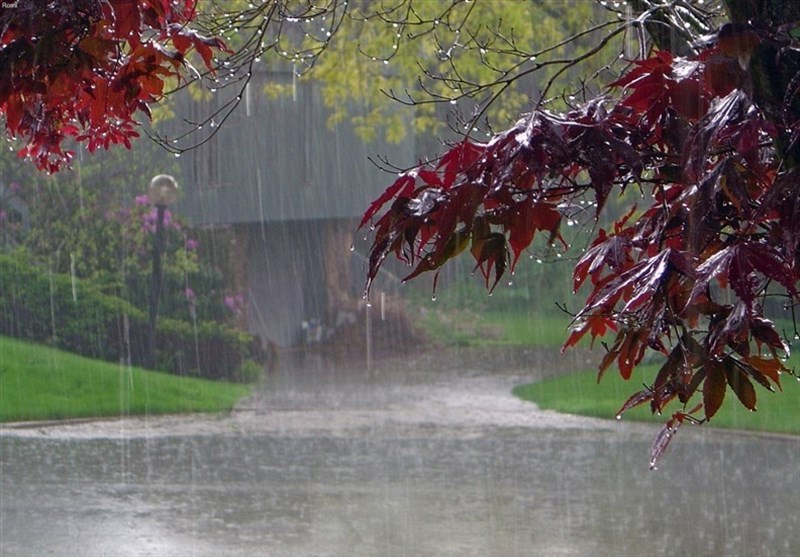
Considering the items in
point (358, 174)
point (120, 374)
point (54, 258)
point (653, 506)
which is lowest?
point (653, 506)

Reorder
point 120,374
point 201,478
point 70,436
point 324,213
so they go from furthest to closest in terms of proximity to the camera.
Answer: point 324,213, point 120,374, point 70,436, point 201,478

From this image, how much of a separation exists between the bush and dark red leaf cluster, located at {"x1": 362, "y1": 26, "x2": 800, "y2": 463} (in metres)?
15.2

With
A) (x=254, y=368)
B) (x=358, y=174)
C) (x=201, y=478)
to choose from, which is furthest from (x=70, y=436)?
(x=358, y=174)

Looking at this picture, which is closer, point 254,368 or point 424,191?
point 424,191

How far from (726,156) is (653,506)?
22.7 ft

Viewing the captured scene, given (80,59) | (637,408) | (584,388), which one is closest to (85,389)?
(637,408)

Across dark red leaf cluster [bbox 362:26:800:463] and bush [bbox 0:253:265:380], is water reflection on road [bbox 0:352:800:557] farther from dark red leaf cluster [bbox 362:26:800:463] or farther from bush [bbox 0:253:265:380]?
dark red leaf cluster [bbox 362:26:800:463]

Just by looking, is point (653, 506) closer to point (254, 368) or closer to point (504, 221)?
point (504, 221)

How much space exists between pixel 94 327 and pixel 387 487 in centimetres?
937

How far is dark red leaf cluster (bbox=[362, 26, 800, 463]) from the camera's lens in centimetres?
219

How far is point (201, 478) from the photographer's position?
9.83m

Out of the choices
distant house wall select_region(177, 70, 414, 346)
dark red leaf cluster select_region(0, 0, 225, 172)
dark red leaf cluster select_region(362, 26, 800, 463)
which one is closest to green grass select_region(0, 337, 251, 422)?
distant house wall select_region(177, 70, 414, 346)

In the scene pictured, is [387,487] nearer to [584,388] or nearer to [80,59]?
[80,59]

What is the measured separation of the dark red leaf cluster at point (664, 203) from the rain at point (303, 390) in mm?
149
